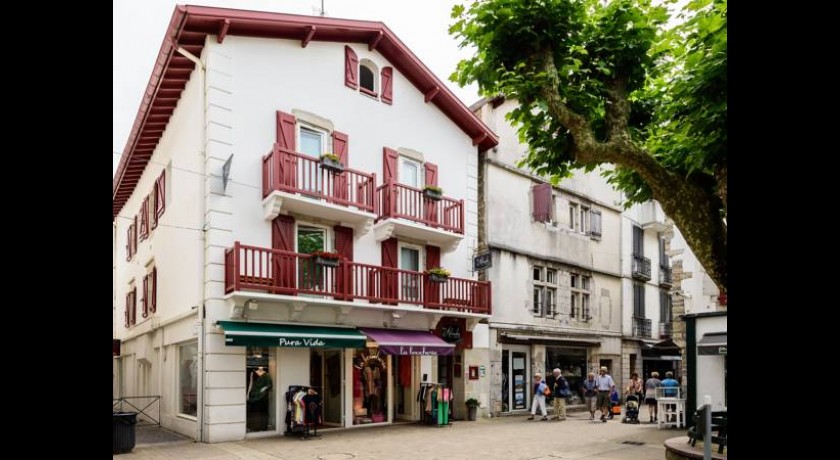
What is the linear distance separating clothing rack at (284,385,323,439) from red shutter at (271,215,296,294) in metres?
2.32

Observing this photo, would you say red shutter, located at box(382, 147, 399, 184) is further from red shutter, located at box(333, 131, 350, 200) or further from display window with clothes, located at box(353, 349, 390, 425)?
display window with clothes, located at box(353, 349, 390, 425)

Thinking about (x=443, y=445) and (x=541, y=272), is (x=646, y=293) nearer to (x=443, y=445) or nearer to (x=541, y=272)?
(x=541, y=272)

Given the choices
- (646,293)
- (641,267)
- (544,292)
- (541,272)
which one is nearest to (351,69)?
(541,272)

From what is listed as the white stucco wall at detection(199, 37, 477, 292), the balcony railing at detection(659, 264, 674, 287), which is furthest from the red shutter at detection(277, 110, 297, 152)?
the balcony railing at detection(659, 264, 674, 287)

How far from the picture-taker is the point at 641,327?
27578mm

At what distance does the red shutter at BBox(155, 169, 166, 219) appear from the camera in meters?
17.6

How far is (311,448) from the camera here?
12609 millimetres

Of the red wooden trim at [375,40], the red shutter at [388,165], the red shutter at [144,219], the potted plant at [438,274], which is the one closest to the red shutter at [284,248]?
the red shutter at [388,165]

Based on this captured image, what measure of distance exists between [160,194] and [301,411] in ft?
26.3

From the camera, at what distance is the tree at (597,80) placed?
26.0ft

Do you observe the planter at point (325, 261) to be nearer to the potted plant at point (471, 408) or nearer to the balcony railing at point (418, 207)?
the balcony railing at point (418, 207)
